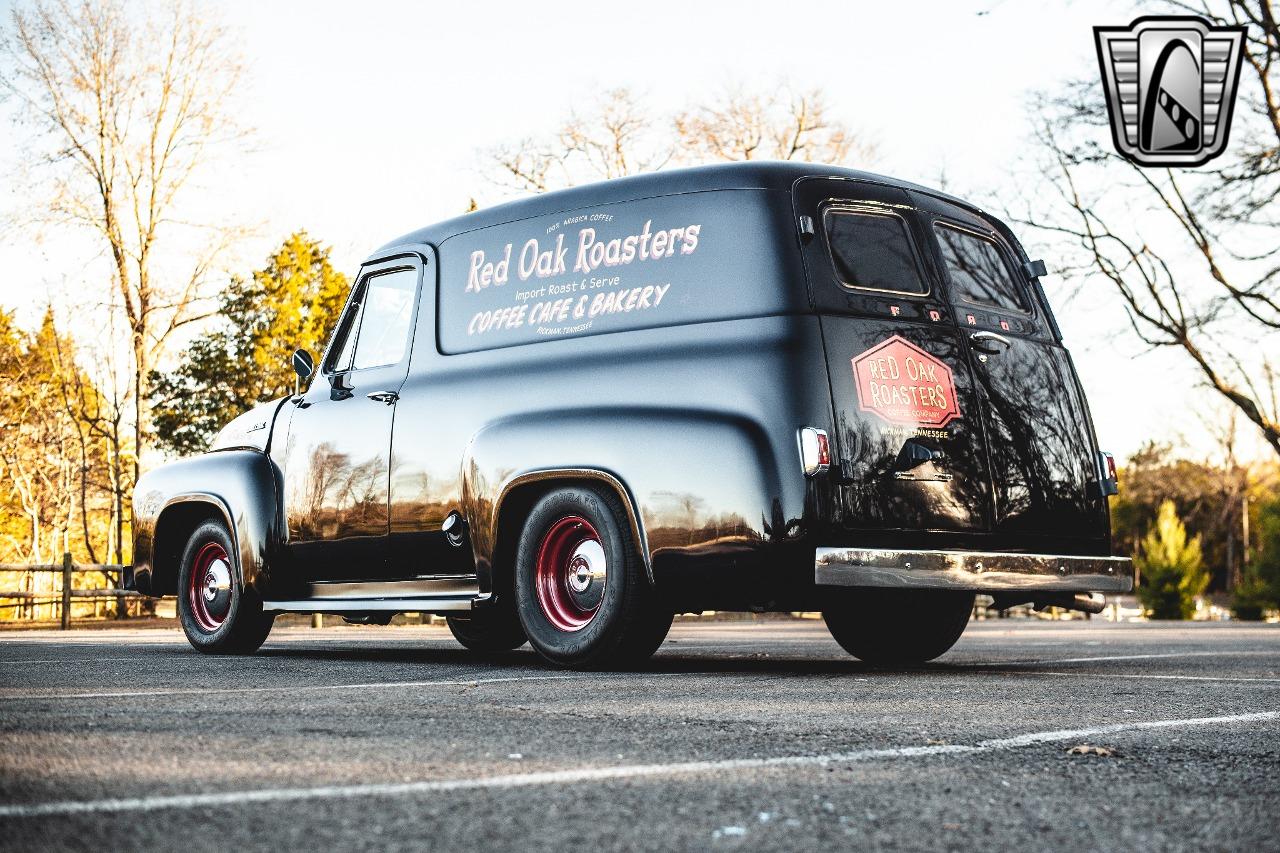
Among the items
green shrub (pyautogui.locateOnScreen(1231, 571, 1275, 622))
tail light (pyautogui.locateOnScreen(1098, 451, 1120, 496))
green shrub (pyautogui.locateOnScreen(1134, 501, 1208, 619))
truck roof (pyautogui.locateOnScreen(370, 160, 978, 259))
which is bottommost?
green shrub (pyautogui.locateOnScreen(1231, 571, 1275, 622))

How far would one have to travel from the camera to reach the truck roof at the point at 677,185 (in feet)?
23.8

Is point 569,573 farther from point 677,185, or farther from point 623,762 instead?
point 623,762

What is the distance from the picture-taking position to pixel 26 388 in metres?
33.9

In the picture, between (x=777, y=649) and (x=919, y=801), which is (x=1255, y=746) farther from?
(x=777, y=649)

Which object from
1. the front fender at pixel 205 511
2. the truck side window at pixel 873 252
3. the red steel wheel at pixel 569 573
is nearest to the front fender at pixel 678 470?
the red steel wheel at pixel 569 573

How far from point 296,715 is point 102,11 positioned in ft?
88.9

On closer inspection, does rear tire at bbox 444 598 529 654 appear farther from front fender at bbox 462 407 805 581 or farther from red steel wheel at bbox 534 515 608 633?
front fender at bbox 462 407 805 581

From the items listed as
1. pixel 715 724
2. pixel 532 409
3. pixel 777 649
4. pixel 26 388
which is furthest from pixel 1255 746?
pixel 26 388

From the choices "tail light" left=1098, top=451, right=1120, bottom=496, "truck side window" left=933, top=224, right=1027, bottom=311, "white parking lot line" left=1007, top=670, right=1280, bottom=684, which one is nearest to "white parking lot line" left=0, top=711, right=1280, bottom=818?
"white parking lot line" left=1007, top=670, right=1280, bottom=684

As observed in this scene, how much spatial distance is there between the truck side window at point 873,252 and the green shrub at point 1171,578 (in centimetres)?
A: 4025

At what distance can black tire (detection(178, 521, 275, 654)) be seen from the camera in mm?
8789

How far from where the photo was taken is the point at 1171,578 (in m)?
44.9

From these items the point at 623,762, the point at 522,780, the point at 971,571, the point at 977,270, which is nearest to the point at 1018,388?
the point at 977,270

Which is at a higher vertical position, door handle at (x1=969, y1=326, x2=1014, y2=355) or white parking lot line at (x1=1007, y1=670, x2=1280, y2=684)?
door handle at (x1=969, y1=326, x2=1014, y2=355)
